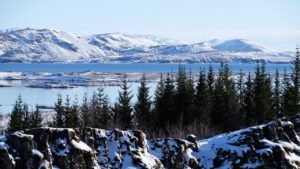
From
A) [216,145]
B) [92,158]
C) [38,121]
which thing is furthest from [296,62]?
[92,158]

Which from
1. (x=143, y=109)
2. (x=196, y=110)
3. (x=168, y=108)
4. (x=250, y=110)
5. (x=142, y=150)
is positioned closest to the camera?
(x=142, y=150)

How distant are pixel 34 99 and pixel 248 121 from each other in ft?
322

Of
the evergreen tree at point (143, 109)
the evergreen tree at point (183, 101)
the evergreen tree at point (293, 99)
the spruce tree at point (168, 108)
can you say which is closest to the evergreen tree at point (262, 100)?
the evergreen tree at point (293, 99)

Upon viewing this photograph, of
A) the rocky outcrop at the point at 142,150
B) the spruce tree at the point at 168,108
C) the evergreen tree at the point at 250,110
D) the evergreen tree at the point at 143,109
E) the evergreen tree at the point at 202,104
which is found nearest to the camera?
the rocky outcrop at the point at 142,150

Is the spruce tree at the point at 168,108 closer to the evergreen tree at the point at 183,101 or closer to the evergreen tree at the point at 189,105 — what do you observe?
the evergreen tree at the point at 183,101

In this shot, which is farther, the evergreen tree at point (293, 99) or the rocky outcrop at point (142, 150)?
the evergreen tree at point (293, 99)

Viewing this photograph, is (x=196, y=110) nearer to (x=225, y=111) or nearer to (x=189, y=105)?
(x=189, y=105)

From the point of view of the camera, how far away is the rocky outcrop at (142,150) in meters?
19.9

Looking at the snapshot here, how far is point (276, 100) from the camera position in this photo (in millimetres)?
65562

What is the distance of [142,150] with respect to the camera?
22.8 meters

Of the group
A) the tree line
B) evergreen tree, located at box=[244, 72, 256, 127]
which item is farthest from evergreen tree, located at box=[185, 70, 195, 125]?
evergreen tree, located at box=[244, 72, 256, 127]

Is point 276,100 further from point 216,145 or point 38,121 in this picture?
point 216,145

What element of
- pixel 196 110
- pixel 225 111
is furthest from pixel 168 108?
pixel 225 111

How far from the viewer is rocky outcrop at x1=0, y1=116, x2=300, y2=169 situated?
19.9m
